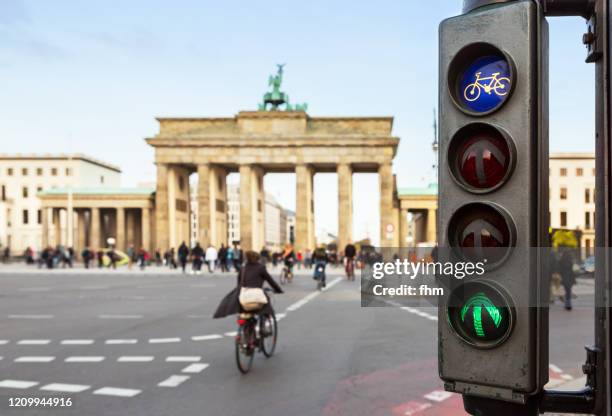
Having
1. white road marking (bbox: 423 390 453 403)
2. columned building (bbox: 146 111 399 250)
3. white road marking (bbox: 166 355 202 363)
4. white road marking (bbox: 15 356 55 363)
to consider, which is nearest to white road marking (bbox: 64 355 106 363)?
white road marking (bbox: 15 356 55 363)

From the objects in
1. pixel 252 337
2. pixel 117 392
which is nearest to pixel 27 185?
pixel 252 337

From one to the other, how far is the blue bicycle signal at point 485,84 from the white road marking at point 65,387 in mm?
6269

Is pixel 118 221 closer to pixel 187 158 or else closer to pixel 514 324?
pixel 187 158

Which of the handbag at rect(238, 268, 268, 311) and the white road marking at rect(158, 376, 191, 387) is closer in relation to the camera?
Result: the white road marking at rect(158, 376, 191, 387)

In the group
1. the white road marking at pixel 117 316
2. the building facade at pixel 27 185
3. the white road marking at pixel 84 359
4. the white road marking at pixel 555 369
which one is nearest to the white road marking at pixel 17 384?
the white road marking at pixel 84 359

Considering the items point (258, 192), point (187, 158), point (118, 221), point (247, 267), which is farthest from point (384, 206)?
point (247, 267)

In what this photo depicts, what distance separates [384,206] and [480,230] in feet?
219

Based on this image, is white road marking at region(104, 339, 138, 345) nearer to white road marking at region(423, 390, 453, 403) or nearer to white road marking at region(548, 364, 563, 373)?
white road marking at region(423, 390, 453, 403)

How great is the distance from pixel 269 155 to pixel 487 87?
66737 millimetres

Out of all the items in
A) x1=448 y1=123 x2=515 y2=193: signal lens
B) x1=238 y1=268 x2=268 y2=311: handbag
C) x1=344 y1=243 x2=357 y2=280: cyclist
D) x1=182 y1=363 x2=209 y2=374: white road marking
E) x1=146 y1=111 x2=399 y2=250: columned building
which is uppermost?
x1=146 y1=111 x2=399 y2=250: columned building

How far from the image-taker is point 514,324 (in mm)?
1547

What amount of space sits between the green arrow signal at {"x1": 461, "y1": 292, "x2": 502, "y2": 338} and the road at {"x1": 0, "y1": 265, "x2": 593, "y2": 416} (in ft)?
15.2

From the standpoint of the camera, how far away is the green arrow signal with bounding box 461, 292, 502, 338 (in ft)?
5.20

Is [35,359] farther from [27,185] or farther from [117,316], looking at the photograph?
[27,185]
